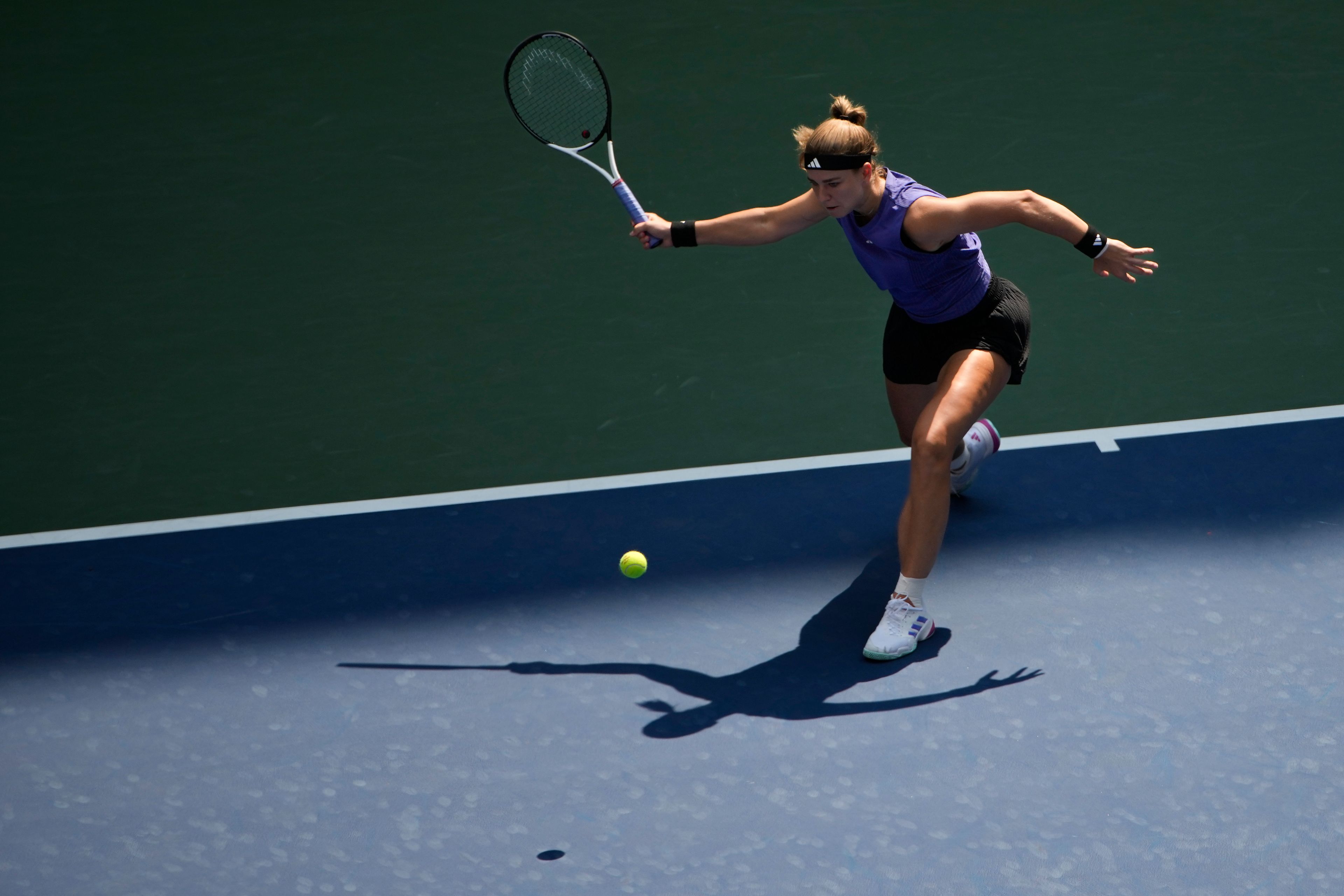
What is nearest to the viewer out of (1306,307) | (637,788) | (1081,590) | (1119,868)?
(1119,868)

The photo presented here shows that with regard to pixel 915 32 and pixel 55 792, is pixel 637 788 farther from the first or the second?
pixel 915 32

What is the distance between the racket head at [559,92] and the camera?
3.64 meters

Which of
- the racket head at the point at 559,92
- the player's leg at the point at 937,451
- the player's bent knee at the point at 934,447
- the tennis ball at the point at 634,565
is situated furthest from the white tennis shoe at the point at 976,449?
the racket head at the point at 559,92

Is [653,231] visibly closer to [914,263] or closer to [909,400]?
[914,263]

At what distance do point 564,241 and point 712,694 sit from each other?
1843 mm

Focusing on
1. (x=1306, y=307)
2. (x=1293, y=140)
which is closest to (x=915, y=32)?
(x=1293, y=140)

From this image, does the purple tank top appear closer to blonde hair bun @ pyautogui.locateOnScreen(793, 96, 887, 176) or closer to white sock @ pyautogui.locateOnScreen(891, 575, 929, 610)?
blonde hair bun @ pyautogui.locateOnScreen(793, 96, 887, 176)

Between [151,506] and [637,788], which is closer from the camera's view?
[637,788]

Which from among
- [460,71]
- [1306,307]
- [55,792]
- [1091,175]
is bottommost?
[55,792]

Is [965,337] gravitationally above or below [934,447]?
above

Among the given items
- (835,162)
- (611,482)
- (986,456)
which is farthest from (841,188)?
(611,482)

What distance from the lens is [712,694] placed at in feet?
9.81

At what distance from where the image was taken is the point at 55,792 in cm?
282

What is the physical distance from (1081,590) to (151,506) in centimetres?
292
